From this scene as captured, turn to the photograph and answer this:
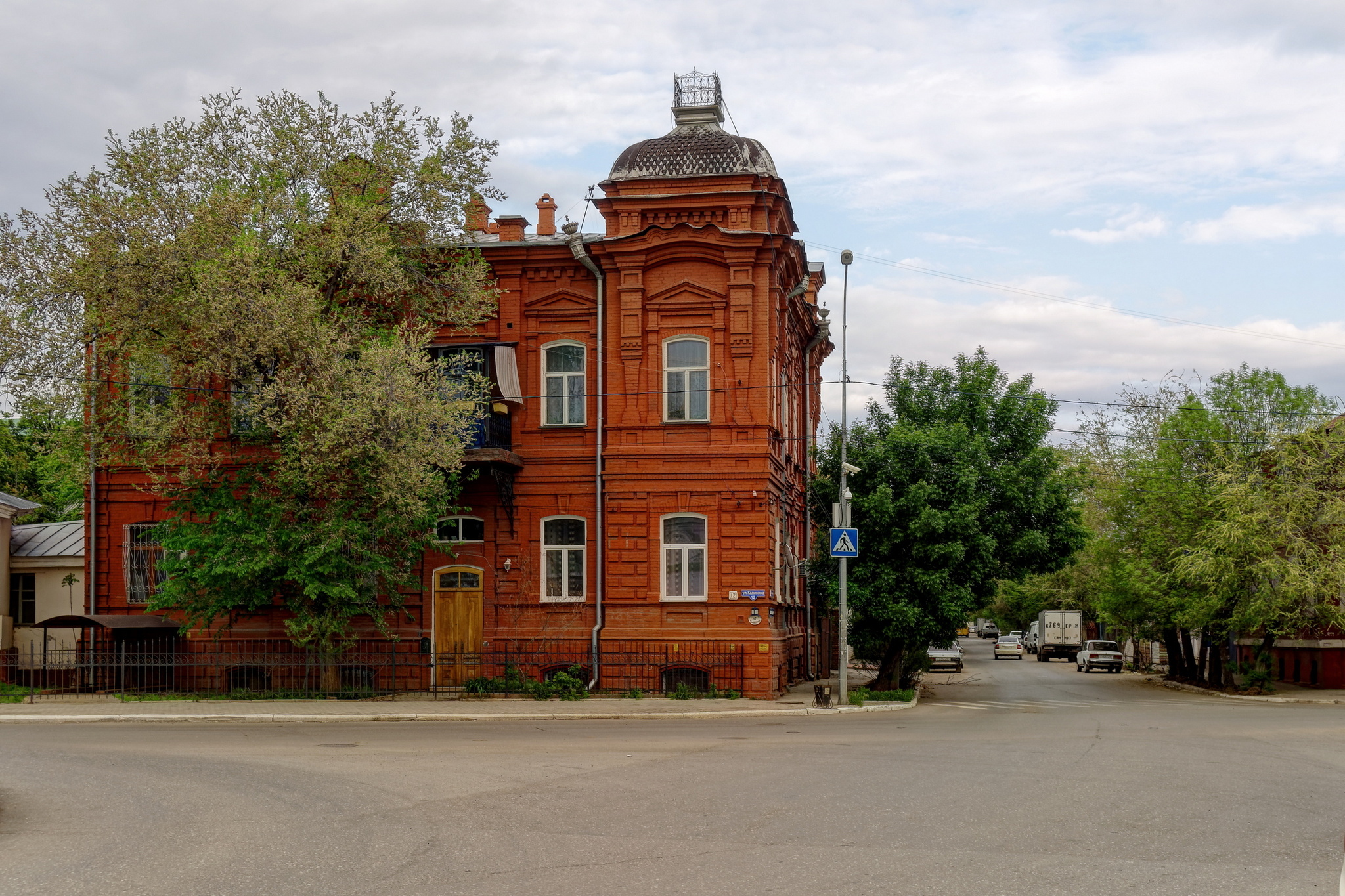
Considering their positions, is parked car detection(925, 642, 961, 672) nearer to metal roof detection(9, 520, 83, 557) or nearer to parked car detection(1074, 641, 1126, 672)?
parked car detection(1074, 641, 1126, 672)

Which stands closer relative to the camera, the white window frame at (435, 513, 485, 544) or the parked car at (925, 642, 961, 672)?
the white window frame at (435, 513, 485, 544)

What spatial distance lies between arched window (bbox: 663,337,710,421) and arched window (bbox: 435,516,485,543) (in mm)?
5072

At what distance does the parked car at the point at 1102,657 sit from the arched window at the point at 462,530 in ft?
110

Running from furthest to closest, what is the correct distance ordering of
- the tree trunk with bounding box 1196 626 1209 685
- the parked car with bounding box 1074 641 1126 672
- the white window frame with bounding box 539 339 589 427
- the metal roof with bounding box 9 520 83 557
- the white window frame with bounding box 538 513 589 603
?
the parked car with bounding box 1074 641 1126 672 < the tree trunk with bounding box 1196 626 1209 685 < the metal roof with bounding box 9 520 83 557 < the white window frame with bounding box 539 339 589 427 < the white window frame with bounding box 538 513 589 603

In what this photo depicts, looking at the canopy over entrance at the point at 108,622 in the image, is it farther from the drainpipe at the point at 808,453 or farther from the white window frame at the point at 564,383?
the drainpipe at the point at 808,453

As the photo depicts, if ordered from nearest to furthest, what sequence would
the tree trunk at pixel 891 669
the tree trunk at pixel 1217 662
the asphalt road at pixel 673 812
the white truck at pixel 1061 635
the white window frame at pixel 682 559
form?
the asphalt road at pixel 673 812 < the white window frame at pixel 682 559 < the tree trunk at pixel 891 669 < the tree trunk at pixel 1217 662 < the white truck at pixel 1061 635

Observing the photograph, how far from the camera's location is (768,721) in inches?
925

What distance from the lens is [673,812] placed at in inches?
460

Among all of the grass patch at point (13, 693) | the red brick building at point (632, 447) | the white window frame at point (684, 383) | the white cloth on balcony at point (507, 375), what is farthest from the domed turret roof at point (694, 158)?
the grass patch at point (13, 693)

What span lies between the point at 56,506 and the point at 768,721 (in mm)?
41931

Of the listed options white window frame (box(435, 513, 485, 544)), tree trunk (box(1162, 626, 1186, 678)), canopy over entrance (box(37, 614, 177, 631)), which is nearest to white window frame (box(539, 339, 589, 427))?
white window frame (box(435, 513, 485, 544))

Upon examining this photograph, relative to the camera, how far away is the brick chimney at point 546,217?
103 feet

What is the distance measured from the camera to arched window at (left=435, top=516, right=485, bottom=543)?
29781 mm

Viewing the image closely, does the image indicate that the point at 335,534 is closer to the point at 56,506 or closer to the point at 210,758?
the point at 210,758
